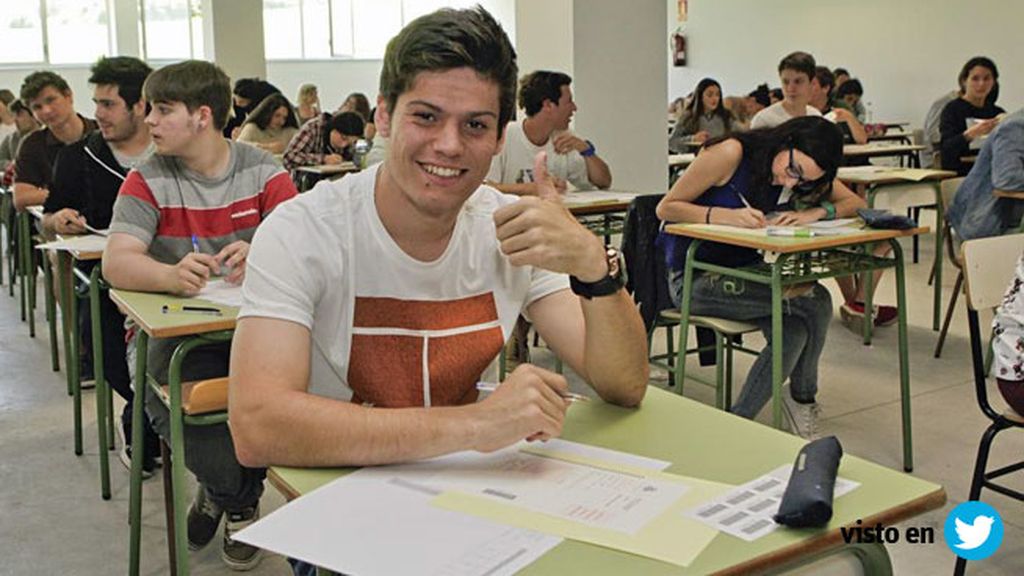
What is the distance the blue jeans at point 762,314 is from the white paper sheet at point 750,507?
2.17 metres

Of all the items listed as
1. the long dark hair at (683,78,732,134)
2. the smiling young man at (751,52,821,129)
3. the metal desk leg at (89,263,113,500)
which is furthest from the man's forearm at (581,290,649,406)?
the long dark hair at (683,78,732,134)

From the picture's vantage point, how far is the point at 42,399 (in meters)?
4.51

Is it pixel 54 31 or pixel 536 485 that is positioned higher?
pixel 54 31

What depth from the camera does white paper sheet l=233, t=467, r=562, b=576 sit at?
43.3 inches

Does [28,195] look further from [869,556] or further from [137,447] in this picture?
[869,556]

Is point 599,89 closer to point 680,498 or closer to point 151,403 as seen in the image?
point 151,403

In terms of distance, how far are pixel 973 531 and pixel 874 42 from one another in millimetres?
10685

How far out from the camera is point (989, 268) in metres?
2.80

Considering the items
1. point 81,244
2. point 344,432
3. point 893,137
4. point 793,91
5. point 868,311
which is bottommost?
point 868,311

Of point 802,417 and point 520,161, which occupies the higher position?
point 520,161

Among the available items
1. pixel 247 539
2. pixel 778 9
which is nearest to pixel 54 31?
pixel 778 9

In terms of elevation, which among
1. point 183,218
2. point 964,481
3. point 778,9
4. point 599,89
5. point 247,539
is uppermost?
point 778,9

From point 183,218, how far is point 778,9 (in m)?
12.1

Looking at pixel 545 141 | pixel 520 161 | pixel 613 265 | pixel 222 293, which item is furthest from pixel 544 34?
pixel 613 265
